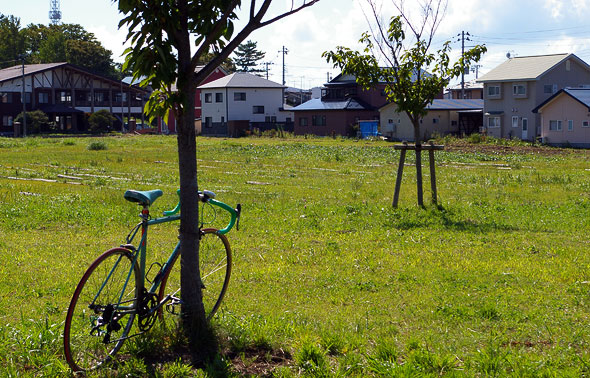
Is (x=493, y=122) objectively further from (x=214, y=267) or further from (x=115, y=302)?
(x=115, y=302)

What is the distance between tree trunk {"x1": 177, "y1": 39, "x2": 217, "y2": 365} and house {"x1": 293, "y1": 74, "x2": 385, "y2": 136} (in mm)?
61971

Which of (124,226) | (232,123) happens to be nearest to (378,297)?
(124,226)

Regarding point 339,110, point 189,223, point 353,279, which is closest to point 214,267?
point 189,223

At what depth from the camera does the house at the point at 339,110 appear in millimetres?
68938

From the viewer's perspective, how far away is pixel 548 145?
5234 centimetres

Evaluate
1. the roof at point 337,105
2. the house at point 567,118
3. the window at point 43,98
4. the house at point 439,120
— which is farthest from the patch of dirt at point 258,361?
the window at point 43,98

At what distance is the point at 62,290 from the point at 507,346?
14.4ft

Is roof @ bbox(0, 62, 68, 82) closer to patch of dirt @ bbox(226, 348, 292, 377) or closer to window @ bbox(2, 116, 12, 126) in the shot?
window @ bbox(2, 116, 12, 126)

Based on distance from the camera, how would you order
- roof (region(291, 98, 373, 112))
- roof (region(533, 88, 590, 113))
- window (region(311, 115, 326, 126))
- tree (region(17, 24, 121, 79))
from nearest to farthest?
roof (region(533, 88, 590, 113)), roof (region(291, 98, 373, 112)), window (region(311, 115, 326, 126)), tree (region(17, 24, 121, 79))

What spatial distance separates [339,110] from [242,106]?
41.9ft

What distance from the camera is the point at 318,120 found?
7081cm

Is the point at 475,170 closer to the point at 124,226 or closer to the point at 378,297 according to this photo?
the point at 124,226

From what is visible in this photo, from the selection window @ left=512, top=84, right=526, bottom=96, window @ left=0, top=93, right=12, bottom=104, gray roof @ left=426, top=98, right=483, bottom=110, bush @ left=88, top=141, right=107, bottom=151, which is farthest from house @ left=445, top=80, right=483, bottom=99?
bush @ left=88, top=141, right=107, bottom=151

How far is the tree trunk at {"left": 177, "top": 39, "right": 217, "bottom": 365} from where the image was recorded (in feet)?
17.3
